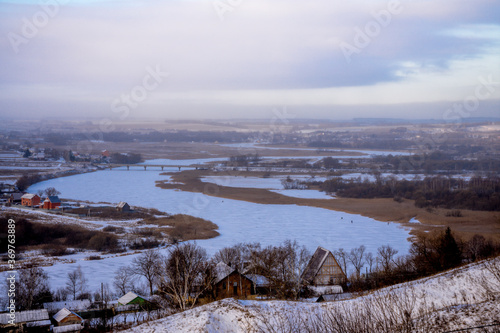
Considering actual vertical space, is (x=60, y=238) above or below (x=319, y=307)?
below

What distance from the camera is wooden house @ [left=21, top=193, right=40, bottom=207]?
22.3 metres

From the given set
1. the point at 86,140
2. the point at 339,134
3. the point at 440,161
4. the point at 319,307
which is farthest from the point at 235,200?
the point at 339,134

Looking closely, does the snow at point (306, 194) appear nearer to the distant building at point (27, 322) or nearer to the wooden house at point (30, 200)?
the wooden house at point (30, 200)

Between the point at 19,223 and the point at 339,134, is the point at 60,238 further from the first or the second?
the point at 339,134

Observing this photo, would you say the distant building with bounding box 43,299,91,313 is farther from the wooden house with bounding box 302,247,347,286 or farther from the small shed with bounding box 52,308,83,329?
the wooden house with bounding box 302,247,347,286

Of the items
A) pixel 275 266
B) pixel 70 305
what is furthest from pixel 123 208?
pixel 275 266

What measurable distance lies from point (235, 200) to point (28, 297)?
48.8 feet

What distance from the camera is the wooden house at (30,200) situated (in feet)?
73.2

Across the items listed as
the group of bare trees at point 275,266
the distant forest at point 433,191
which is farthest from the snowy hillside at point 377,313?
the distant forest at point 433,191

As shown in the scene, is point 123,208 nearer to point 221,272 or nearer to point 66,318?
point 221,272

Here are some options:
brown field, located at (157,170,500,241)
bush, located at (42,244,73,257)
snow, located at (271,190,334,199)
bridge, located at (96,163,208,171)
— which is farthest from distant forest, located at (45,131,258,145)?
bush, located at (42,244,73,257)

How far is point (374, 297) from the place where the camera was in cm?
522

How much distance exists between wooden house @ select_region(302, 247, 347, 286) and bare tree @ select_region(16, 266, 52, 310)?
19.0 ft

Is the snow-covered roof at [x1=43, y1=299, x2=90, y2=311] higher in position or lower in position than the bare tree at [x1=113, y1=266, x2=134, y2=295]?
higher
